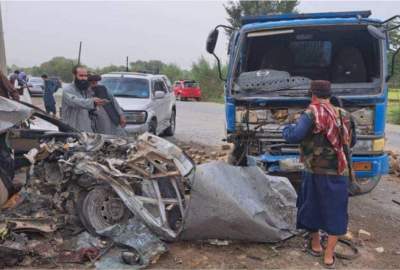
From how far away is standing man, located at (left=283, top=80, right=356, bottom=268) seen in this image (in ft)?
14.2

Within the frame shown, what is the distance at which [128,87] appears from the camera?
36.4 ft

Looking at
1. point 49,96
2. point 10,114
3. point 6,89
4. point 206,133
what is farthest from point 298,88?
point 49,96

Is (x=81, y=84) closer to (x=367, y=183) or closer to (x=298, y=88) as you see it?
(x=298, y=88)

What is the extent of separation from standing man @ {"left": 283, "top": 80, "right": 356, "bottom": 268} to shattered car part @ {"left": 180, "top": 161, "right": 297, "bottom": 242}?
520 mm

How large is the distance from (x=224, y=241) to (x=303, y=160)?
113 cm

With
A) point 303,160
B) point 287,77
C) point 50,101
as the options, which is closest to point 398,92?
point 50,101

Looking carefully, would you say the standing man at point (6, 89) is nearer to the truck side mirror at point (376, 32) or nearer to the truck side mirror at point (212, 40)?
the truck side mirror at point (212, 40)

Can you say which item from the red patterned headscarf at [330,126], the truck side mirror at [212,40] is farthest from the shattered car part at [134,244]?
the truck side mirror at [212,40]

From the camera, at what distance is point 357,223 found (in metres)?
5.80

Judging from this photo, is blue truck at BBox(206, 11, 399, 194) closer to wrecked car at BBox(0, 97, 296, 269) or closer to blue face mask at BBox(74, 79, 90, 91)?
wrecked car at BBox(0, 97, 296, 269)

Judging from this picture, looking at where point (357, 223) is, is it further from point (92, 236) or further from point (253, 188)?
point (92, 236)

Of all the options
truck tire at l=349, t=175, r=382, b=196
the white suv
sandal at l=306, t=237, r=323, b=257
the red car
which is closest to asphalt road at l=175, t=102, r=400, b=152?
the white suv

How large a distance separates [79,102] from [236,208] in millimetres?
3177

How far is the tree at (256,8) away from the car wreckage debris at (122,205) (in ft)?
123
